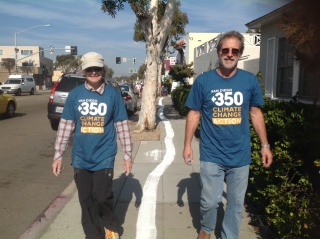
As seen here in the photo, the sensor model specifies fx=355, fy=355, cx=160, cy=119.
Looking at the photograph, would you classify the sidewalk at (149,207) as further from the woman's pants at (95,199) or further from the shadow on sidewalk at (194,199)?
the woman's pants at (95,199)

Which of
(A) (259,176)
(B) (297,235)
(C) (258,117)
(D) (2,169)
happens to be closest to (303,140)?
(C) (258,117)

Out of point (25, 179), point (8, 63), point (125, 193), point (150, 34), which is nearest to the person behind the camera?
point (125, 193)

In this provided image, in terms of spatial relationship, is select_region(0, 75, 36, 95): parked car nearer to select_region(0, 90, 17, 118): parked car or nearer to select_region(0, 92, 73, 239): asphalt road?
select_region(0, 90, 17, 118): parked car

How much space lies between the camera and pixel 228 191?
3227 millimetres

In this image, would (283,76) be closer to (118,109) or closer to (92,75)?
(118,109)

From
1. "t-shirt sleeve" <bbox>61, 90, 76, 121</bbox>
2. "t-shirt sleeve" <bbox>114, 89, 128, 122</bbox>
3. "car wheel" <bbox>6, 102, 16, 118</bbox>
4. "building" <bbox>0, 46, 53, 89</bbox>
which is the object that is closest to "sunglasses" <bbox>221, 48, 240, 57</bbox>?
"t-shirt sleeve" <bbox>114, 89, 128, 122</bbox>

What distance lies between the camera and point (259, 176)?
156 inches

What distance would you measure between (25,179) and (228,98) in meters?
4.62

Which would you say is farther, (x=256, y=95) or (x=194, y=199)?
(x=194, y=199)

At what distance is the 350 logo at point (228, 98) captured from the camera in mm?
3066

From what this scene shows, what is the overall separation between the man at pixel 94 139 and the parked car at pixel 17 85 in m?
34.2

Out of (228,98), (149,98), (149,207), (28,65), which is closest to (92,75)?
(228,98)

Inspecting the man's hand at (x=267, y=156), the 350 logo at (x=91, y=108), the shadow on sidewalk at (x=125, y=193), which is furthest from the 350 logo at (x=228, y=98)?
the shadow on sidewalk at (x=125, y=193)

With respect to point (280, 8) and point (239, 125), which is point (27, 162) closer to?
point (239, 125)
